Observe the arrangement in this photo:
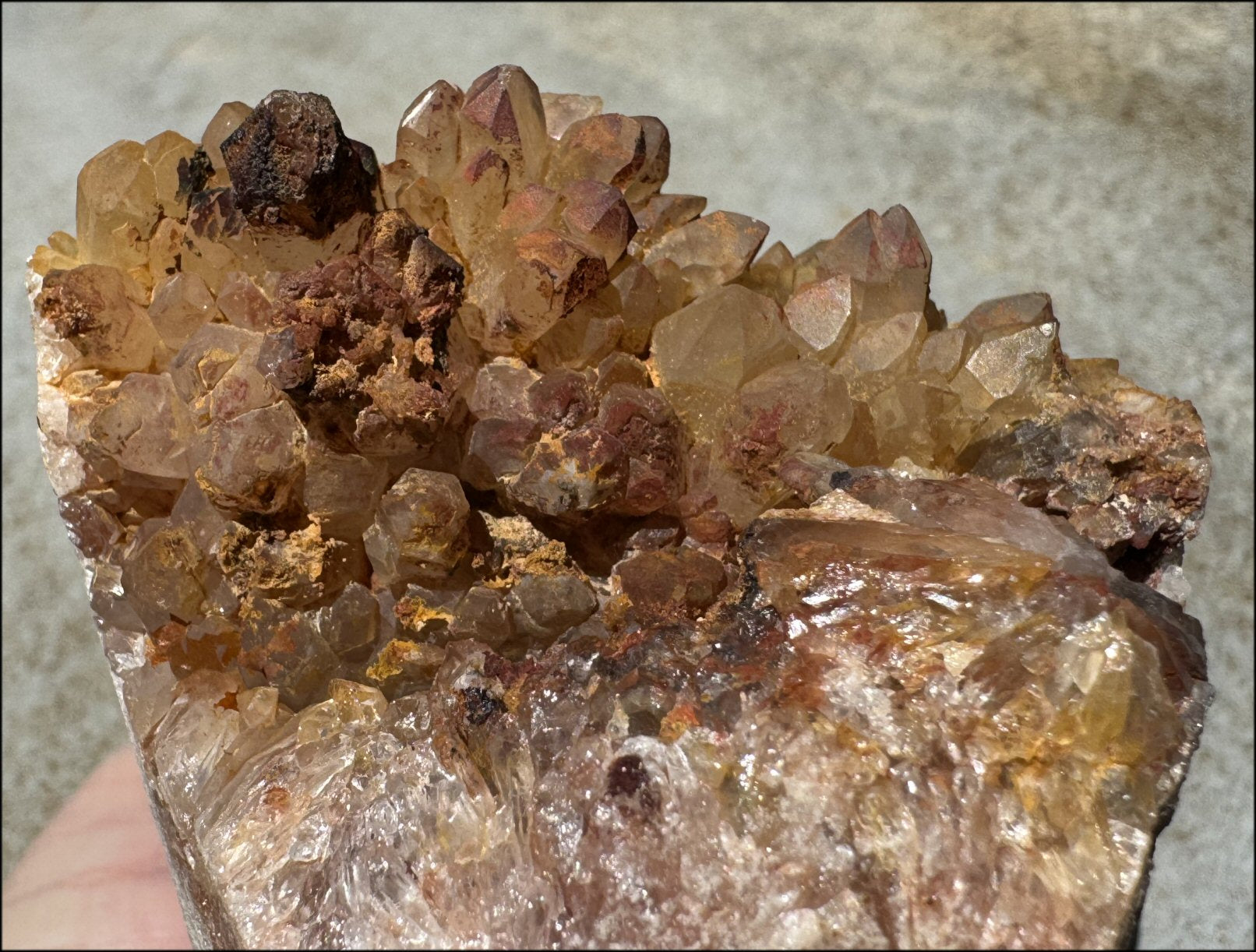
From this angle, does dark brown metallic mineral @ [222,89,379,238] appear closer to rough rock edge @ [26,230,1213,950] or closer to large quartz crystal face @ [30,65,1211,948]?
large quartz crystal face @ [30,65,1211,948]

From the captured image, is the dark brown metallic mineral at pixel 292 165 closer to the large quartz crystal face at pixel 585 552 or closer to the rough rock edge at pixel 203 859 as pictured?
the large quartz crystal face at pixel 585 552

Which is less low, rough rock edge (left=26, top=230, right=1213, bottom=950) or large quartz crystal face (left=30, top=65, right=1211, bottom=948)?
large quartz crystal face (left=30, top=65, right=1211, bottom=948)

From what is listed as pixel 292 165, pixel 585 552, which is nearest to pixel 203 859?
pixel 585 552

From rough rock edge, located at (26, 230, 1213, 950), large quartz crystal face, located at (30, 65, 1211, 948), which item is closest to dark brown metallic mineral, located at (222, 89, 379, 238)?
large quartz crystal face, located at (30, 65, 1211, 948)

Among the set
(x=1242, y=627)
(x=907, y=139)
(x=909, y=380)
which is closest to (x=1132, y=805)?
(x=909, y=380)

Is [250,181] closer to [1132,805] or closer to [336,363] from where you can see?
[336,363]

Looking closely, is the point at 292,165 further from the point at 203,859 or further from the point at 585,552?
the point at 203,859

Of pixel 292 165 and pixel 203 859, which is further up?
pixel 292 165

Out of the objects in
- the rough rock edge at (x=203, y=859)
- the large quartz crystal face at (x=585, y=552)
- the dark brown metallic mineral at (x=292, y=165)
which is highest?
the dark brown metallic mineral at (x=292, y=165)

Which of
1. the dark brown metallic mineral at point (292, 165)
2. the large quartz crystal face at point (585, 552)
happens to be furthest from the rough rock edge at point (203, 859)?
the dark brown metallic mineral at point (292, 165)
